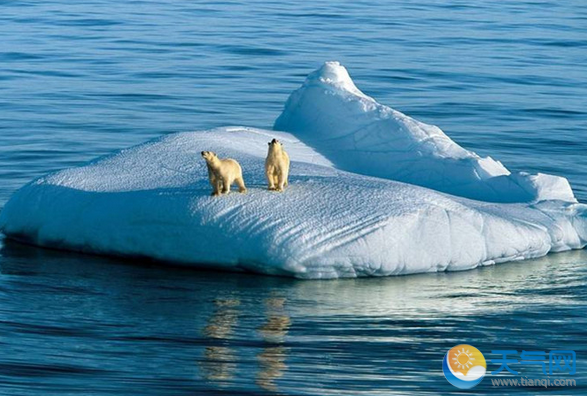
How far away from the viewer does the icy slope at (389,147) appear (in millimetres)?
9891

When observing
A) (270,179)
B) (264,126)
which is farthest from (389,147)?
(264,126)

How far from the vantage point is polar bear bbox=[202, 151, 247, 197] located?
26.5 ft

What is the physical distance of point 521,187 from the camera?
9.87m

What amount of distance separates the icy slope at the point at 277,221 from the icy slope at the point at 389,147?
69 cm

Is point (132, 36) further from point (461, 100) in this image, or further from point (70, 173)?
point (70, 173)

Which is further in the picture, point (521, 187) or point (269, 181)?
point (521, 187)

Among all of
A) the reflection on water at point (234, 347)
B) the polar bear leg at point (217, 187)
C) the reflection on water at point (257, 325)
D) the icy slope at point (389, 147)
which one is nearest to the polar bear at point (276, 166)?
the polar bear leg at point (217, 187)

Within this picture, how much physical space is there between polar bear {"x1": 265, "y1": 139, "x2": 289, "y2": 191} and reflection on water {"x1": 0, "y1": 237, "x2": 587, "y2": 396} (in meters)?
0.65

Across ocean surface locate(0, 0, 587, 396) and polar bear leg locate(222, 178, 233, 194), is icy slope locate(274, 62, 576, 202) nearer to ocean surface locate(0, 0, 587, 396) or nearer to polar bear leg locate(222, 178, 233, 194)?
ocean surface locate(0, 0, 587, 396)

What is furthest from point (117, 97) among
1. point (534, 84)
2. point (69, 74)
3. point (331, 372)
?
point (331, 372)

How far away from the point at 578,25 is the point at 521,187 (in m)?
14.4

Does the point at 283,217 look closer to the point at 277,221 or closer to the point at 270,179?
the point at 277,221

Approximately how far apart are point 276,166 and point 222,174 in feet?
1.14

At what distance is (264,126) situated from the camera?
13.7 m
